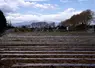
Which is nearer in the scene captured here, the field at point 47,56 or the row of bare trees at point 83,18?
the field at point 47,56

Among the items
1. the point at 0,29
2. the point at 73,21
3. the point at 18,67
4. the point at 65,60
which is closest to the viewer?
the point at 18,67

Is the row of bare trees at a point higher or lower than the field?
higher

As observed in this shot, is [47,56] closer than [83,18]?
Yes

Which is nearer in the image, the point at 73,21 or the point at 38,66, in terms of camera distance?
the point at 38,66

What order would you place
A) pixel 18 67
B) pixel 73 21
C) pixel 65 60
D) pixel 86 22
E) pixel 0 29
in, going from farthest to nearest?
pixel 73 21 → pixel 86 22 → pixel 0 29 → pixel 65 60 → pixel 18 67

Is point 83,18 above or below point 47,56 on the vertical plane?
above

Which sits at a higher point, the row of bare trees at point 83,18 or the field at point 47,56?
the row of bare trees at point 83,18

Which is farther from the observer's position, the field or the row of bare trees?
the row of bare trees

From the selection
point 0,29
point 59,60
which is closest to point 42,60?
point 59,60

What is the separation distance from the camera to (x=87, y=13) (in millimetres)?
96125

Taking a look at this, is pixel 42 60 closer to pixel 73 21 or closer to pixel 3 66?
pixel 3 66

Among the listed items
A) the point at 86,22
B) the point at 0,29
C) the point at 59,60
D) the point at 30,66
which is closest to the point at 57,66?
the point at 30,66

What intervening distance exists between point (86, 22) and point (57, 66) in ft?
285

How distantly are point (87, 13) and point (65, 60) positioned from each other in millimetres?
88822
